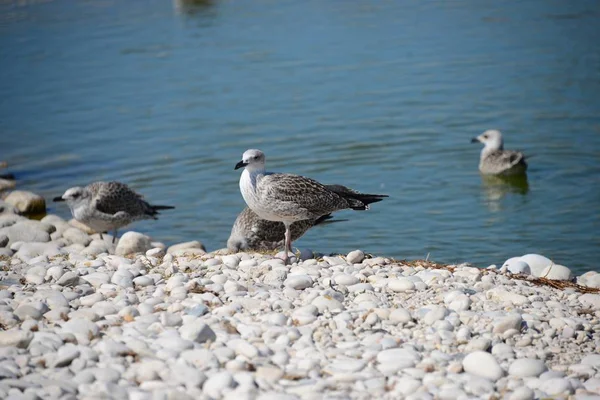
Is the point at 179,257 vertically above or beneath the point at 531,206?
above

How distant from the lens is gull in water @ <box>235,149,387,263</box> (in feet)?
26.9

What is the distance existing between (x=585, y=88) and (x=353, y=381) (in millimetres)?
12915

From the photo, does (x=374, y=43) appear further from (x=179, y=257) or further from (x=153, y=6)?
(x=179, y=257)

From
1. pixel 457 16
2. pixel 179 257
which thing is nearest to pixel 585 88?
pixel 457 16

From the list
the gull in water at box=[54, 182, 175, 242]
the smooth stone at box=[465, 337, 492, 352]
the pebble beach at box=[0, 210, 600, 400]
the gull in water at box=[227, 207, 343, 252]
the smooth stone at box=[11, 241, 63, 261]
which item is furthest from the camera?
the gull in water at box=[54, 182, 175, 242]

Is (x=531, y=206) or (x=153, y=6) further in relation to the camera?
(x=153, y=6)

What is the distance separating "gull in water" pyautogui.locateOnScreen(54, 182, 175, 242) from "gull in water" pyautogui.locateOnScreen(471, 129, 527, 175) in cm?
547

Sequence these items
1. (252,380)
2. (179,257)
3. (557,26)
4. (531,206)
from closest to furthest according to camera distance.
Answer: (252,380), (179,257), (531,206), (557,26)

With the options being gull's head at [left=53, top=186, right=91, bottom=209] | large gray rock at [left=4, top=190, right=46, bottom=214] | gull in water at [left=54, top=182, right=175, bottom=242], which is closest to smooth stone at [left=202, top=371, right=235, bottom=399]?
gull in water at [left=54, top=182, right=175, bottom=242]

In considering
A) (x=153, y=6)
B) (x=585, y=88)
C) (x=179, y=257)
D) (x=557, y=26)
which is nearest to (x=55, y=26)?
(x=153, y=6)

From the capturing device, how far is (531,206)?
12562 millimetres

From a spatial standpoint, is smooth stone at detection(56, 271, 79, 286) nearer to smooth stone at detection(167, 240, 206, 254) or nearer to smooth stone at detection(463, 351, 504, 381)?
smooth stone at detection(463, 351, 504, 381)

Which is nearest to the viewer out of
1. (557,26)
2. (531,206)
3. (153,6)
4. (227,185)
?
(531,206)

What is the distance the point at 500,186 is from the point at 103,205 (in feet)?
19.5
